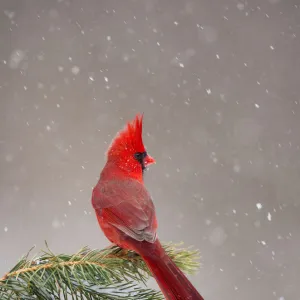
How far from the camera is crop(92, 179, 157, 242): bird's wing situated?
124 centimetres

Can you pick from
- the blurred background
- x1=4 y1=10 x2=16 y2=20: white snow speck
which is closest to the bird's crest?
the blurred background

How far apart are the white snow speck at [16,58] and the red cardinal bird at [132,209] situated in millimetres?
2532

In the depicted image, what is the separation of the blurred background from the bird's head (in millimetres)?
1979

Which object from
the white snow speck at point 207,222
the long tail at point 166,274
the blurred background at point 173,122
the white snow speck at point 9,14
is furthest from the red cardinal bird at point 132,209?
the white snow speck at point 9,14

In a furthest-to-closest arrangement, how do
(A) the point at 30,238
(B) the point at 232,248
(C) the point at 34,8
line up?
(C) the point at 34,8
(B) the point at 232,248
(A) the point at 30,238

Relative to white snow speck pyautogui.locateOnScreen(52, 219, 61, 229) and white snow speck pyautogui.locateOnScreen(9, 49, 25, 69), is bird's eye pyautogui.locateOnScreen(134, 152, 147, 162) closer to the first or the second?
white snow speck pyautogui.locateOnScreen(52, 219, 61, 229)

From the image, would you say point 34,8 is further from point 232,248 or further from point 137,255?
point 137,255

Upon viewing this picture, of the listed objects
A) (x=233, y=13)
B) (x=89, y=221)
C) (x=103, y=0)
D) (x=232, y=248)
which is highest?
(x=103, y=0)

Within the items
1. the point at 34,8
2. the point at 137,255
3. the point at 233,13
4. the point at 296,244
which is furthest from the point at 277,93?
the point at 137,255

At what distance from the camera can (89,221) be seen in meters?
3.46

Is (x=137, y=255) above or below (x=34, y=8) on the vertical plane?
below

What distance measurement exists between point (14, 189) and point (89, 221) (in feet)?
1.57

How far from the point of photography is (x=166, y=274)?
1.06 m

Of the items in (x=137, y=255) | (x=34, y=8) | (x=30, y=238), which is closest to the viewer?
(x=137, y=255)
